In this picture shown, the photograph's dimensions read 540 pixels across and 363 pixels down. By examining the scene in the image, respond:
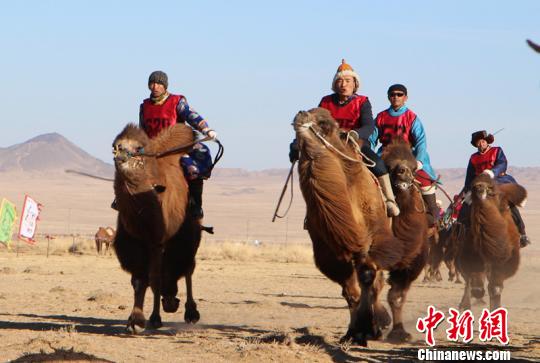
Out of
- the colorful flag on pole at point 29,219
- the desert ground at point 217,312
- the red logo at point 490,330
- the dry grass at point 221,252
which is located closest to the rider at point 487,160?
the desert ground at point 217,312

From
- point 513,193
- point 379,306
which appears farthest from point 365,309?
point 513,193

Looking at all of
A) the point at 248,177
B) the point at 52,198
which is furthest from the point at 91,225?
the point at 248,177

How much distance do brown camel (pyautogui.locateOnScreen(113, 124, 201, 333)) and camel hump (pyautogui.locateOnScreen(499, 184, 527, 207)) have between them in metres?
4.36

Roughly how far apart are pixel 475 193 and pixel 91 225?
6963cm

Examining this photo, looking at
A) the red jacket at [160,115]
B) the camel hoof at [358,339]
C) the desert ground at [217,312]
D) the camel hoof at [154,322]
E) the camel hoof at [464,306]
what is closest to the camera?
the desert ground at [217,312]

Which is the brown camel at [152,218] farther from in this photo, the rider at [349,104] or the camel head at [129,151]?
the rider at [349,104]

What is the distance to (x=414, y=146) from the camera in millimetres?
12188

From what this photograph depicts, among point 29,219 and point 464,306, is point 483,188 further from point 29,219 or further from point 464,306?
point 29,219

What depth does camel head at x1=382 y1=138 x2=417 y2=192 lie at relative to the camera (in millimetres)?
10953

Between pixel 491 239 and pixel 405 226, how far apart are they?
3.18 metres

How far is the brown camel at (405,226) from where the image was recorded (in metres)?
10.7

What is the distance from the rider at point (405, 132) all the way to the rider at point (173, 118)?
6.01 ft

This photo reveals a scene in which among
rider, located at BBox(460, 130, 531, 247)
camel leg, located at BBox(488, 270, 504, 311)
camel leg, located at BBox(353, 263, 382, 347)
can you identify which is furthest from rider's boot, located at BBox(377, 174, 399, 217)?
rider, located at BBox(460, 130, 531, 247)

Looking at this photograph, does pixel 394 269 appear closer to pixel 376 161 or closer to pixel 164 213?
pixel 376 161
